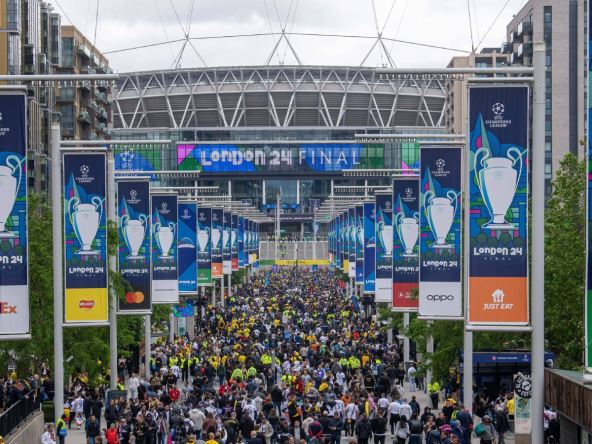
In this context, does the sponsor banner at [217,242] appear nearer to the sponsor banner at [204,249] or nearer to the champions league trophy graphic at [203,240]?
the sponsor banner at [204,249]

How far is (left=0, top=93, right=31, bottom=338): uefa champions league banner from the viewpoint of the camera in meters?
22.0

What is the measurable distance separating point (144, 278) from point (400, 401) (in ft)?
27.0

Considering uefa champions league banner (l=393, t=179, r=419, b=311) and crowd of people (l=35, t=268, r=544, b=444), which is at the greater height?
uefa champions league banner (l=393, t=179, r=419, b=311)

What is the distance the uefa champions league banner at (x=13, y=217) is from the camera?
22.0m

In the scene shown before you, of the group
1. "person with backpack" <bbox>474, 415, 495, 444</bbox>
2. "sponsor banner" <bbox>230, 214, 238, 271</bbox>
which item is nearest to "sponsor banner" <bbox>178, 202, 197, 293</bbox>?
"person with backpack" <bbox>474, 415, 495, 444</bbox>

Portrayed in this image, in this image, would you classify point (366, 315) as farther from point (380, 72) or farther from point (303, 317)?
point (380, 72)

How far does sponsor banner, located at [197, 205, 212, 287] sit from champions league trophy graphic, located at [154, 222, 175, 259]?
18.6 metres

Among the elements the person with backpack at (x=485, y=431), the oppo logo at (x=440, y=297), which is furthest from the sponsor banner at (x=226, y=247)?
the oppo logo at (x=440, y=297)

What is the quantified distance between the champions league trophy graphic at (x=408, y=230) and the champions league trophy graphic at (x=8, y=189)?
54.1ft

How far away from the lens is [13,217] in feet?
73.5

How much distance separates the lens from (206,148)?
196000 millimetres

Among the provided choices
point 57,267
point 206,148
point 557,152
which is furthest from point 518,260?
point 206,148

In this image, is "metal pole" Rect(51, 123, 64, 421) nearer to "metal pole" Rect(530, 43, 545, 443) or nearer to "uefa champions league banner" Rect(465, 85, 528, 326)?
"uefa champions league banner" Rect(465, 85, 528, 326)

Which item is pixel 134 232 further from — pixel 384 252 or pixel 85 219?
pixel 384 252
